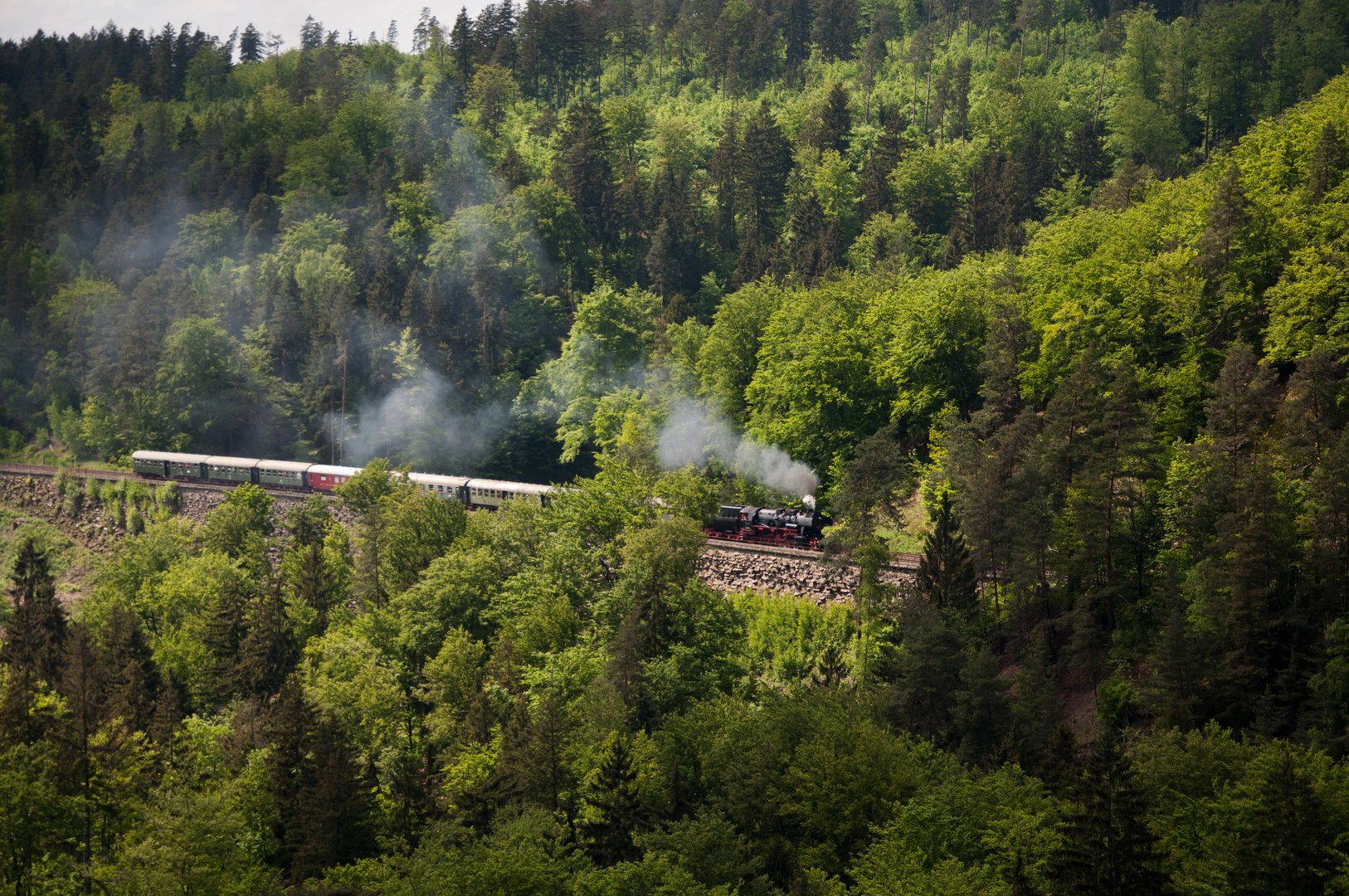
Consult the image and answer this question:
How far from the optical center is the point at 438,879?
29188mm

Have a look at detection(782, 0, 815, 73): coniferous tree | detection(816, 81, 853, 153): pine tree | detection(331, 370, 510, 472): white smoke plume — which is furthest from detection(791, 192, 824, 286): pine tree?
detection(782, 0, 815, 73): coniferous tree

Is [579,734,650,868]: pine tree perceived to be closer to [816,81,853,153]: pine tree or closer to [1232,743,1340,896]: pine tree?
[1232,743,1340,896]: pine tree

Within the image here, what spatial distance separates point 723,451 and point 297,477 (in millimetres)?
30544

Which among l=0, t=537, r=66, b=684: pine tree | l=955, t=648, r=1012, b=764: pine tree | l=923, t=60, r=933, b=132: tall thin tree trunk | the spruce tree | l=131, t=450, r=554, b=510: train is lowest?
l=0, t=537, r=66, b=684: pine tree

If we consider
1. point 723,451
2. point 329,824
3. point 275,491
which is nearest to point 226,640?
point 275,491

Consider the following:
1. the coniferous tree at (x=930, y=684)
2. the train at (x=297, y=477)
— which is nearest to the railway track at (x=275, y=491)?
the train at (x=297, y=477)

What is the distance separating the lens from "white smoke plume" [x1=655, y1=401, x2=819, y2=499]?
57781 millimetres

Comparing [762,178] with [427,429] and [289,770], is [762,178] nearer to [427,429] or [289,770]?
[427,429]

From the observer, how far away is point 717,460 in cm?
6194

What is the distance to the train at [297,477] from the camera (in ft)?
223

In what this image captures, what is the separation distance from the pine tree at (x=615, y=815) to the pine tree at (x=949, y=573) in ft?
42.7

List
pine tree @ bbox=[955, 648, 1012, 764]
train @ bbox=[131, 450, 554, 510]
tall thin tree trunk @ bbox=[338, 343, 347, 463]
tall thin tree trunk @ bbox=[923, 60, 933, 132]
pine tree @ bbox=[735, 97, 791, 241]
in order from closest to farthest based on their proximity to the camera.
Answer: pine tree @ bbox=[955, 648, 1012, 764] → train @ bbox=[131, 450, 554, 510] → tall thin tree trunk @ bbox=[338, 343, 347, 463] → pine tree @ bbox=[735, 97, 791, 241] → tall thin tree trunk @ bbox=[923, 60, 933, 132]

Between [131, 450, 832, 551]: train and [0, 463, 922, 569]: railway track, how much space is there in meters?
0.57

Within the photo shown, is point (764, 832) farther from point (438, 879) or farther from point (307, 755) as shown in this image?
point (307, 755)
